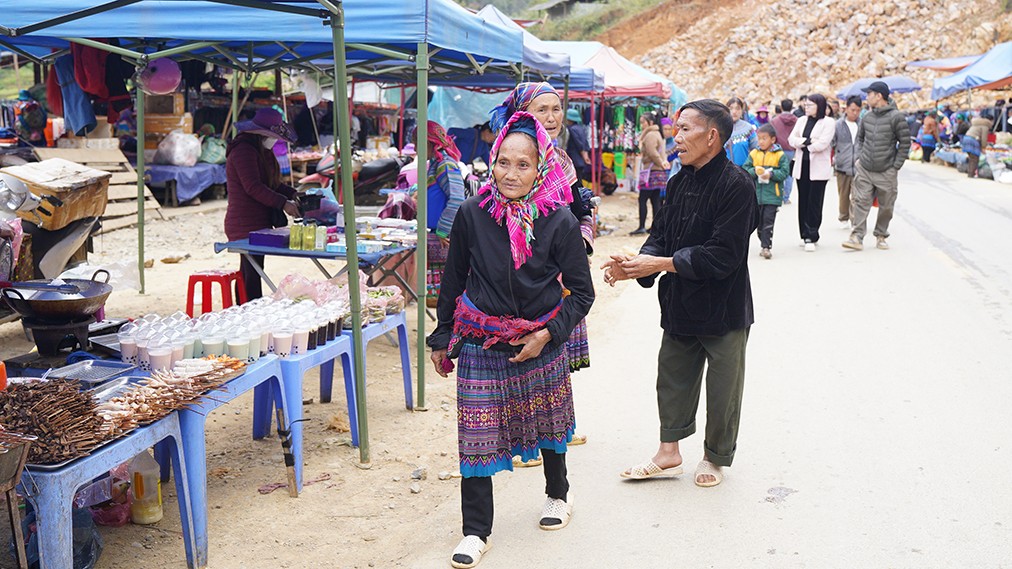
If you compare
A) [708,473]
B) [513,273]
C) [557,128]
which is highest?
[557,128]

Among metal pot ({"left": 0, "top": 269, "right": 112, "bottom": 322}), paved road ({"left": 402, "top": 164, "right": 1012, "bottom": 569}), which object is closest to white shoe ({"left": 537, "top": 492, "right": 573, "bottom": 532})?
paved road ({"left": 402, "top": 164, "right": 1012, "bottom": 569})

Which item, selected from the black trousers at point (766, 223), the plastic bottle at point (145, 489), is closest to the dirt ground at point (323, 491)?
the plastic bottle at point (145, 489)

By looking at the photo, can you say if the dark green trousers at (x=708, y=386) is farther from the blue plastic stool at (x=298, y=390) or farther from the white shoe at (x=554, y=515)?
the blue plastic stool at (x=298, y=390)

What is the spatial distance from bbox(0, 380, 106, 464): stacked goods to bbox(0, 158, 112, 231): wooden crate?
3.49 metres

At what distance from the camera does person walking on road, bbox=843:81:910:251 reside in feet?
36.9

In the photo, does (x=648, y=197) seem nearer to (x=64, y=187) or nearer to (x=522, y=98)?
(x=64, y=187)

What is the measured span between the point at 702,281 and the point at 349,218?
183 cm

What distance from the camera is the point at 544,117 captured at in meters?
4.71

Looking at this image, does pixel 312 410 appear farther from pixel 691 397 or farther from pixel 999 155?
pixel 999 155

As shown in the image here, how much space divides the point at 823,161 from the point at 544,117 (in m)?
8.09

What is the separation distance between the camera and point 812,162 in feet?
38.7

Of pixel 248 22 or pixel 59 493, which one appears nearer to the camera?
pixel 59 493

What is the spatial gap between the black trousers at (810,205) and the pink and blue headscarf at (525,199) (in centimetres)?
→ 896

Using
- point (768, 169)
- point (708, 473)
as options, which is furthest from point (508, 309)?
point (768, 169)
